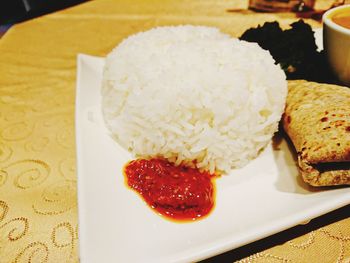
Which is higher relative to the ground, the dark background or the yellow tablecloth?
the dark background

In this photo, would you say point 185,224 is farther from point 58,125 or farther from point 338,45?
point 338,45

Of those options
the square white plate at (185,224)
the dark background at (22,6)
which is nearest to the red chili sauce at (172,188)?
the square white plate at (185,224)

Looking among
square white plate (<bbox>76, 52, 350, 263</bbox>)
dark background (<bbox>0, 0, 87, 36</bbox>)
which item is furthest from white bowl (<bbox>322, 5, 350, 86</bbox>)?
dark background (<bbox>0, 0, 87, 36</bbox>)

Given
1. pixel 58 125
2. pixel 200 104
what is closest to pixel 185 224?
pixel 200 104

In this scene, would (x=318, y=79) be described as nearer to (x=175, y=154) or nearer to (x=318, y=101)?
(x=318, y=101)

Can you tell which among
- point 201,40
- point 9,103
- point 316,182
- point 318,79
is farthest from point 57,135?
point 318,79

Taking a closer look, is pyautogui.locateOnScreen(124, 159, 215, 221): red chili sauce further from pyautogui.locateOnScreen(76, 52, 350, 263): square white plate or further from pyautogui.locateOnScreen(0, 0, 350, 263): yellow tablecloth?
pyautogui.locateOnScreen(0, 0, 350, 263): yellow tablecloth
